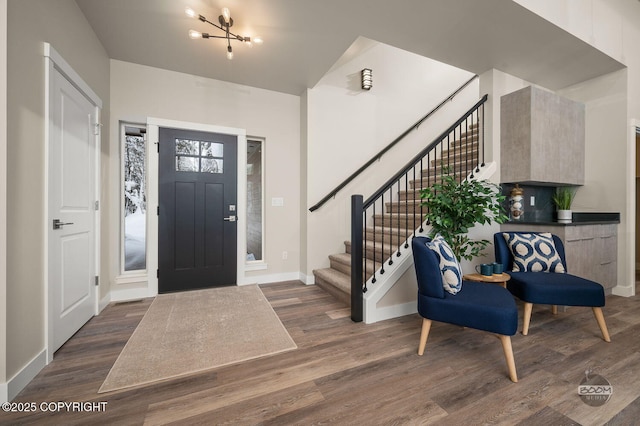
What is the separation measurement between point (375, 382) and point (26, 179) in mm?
2532

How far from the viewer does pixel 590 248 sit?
3.00 m

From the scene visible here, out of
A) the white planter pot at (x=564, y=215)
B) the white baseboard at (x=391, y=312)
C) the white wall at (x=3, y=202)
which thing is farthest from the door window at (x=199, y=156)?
the white planter pot at (x=564, y=215)

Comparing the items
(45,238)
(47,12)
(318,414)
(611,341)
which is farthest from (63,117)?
(611,341)

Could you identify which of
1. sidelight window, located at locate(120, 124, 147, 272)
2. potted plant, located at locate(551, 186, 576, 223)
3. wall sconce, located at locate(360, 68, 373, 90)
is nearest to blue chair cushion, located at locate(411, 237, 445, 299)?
potted plant, located at locate(551, 186, 576, 223)

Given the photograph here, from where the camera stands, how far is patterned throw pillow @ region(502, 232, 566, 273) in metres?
2.53

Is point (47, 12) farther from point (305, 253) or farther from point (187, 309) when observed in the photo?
point (305, 253)

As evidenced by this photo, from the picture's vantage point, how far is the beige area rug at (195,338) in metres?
1.76

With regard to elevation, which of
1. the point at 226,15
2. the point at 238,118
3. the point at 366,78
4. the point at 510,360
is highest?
the point at 366,78

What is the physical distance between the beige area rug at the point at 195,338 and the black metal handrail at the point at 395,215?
93cm

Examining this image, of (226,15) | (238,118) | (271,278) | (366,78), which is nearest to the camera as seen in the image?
(226,15)

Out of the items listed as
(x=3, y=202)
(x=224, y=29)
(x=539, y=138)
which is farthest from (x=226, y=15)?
(x=539, y=138)

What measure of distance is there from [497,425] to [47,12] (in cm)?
381

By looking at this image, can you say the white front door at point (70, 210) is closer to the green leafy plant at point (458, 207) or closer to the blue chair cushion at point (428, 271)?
the blue chair cushion at point (428, 271)

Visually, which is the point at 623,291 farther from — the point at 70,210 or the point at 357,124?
the point at 70,210
